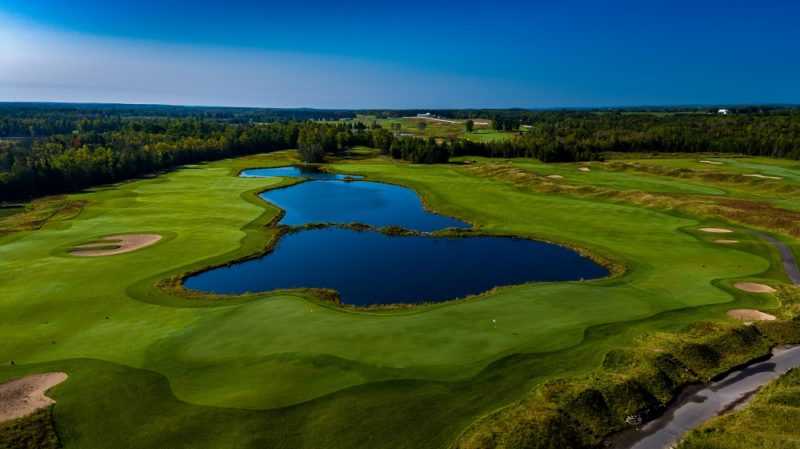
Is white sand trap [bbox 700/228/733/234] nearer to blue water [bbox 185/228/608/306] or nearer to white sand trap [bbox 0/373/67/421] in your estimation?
blue water [bbox 185/228/608/306]

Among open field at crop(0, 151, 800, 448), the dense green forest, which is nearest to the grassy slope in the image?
open field at crop(0, 151, 800, 448)

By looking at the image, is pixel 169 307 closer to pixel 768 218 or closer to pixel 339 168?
pixel 768 218

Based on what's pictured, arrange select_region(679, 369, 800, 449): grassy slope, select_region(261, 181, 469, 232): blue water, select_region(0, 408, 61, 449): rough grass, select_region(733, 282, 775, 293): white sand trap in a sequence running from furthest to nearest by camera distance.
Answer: select_region(261, 181, 469, 232): blue water, select_region(733, 282, 775, 293): white sand trap, select_region(0, 408, 61, 449): rough grass, select_region(679, 369, 800, 449): grassy slope

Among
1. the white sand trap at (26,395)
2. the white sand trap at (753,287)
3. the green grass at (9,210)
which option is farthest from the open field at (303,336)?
the green grass at (9,210)

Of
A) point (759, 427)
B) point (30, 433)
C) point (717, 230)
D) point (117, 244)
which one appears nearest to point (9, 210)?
point (117, 244)

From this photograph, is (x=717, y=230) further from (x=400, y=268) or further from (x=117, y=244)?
(x=117, y=244)
